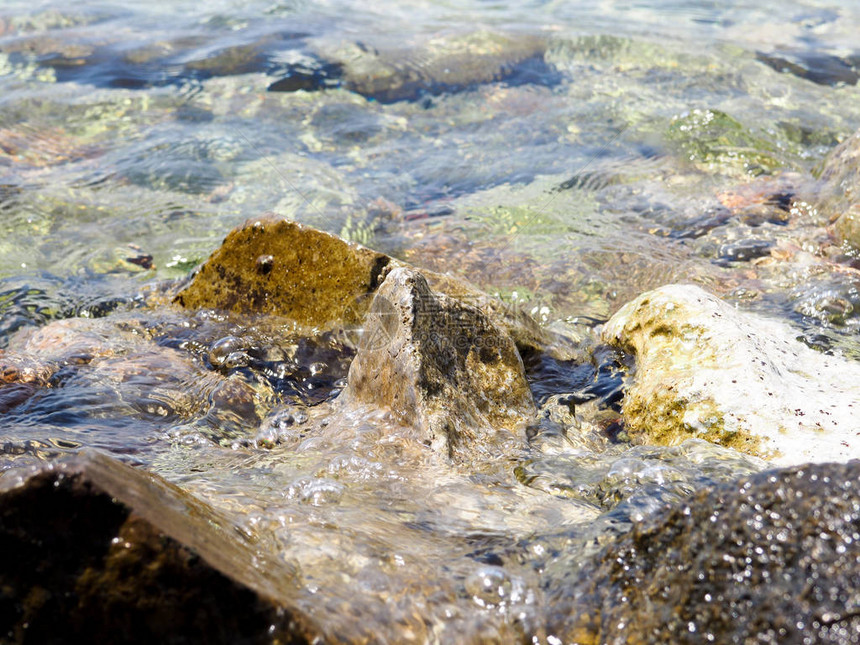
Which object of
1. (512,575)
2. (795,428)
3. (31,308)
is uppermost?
(512,575)

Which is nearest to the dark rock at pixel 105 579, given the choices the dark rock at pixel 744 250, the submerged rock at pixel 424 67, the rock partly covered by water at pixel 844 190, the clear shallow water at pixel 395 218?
the clear shallow water at pixel 395 218

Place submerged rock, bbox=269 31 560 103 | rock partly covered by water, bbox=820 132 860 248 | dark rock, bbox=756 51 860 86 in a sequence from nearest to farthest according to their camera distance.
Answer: rock partly covered by water, bbox=820 132 860 248 → submerged rock, bbox=269 31 560 103 → dark rock, bbox=756 51 860 86

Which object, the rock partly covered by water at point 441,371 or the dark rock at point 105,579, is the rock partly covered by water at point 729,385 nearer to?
the rock partly covered by water at point 441,371

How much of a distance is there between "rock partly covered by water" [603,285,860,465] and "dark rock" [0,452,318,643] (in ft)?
7.07

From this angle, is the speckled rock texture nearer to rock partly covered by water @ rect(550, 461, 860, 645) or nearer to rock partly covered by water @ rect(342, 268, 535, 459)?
rock partly covered by water @ rect(342, 268, 535, 459)

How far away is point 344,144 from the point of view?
8.08 metres

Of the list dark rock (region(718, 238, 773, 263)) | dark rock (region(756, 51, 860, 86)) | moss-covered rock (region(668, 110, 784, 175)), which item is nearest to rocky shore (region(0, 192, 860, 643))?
dark rock (region(718, 238, 773, 263))

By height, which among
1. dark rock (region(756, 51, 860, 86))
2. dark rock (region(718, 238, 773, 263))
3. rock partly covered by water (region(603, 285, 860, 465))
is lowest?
dark rock (region(718, 238, 773, 263))

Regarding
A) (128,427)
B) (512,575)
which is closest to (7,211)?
(128,427)

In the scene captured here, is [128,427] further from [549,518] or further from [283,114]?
[283,114]

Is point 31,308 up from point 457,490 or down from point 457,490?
down

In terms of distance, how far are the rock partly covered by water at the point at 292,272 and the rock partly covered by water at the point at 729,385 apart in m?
1.50

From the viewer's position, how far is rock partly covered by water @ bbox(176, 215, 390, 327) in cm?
408

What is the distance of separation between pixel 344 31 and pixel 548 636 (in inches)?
431
